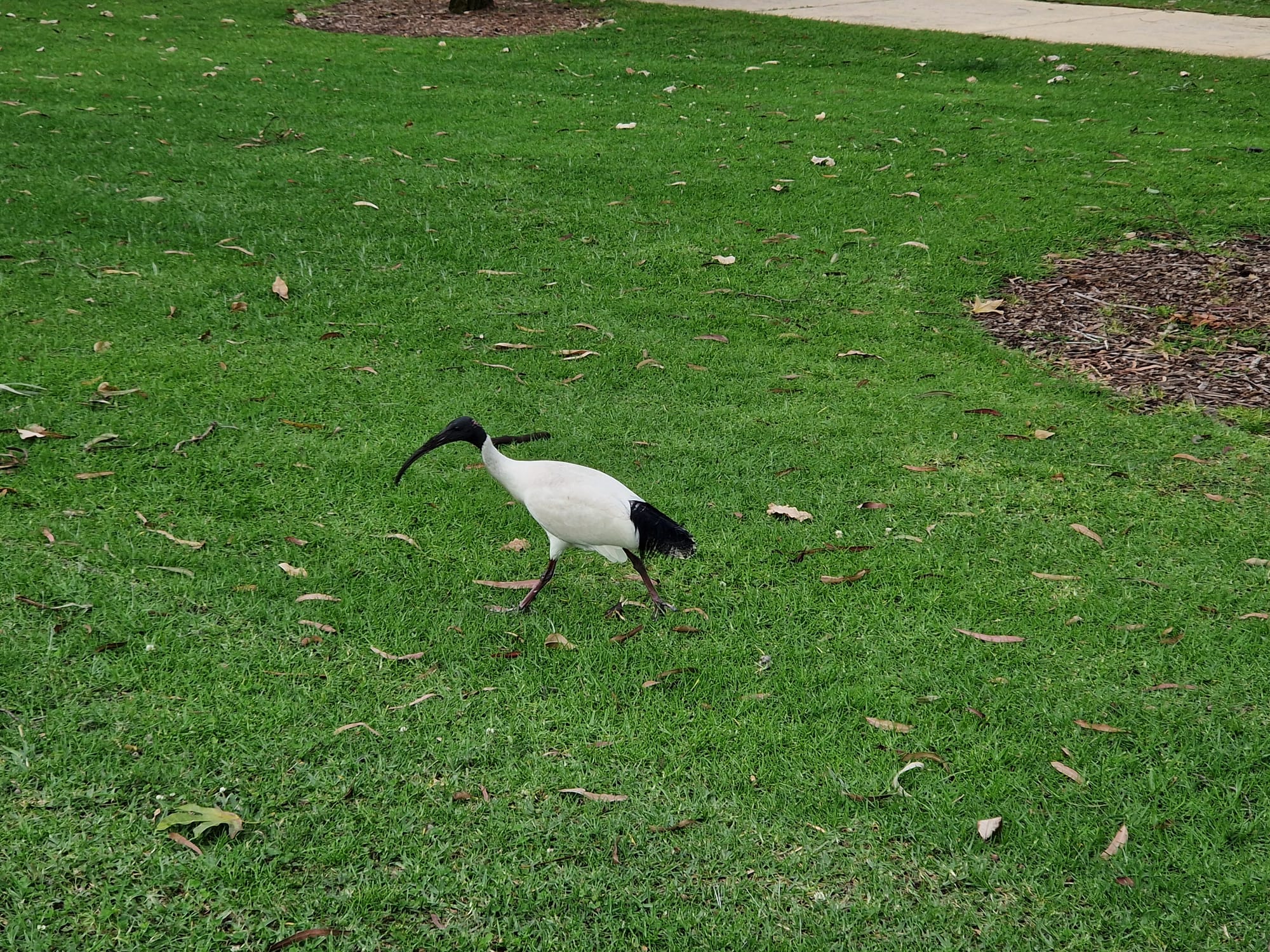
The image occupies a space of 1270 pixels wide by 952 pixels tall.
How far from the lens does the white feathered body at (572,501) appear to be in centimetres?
380

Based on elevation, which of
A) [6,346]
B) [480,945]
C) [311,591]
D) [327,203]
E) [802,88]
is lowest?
[480,945]

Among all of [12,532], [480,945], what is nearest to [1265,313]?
[480,945]

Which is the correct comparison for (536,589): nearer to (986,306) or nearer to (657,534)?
(657,534)

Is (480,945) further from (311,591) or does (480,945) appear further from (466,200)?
(466,200)

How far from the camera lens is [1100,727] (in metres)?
3.57

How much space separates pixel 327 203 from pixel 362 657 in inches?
209

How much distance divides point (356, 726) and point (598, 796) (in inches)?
33.9

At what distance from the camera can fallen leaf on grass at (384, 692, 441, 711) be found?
3.61m

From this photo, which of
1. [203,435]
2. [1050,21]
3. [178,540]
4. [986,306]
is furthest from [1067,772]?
[1050,21]

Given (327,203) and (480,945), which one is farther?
(327,203)

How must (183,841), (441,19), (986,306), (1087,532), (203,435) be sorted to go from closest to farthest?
(183,841)
(1087,532)
(203,435)
(986,306)
(441,19)

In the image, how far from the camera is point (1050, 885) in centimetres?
303

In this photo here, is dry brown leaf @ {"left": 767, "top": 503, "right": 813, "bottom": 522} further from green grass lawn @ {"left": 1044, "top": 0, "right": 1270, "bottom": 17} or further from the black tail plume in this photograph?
green grass lawn @ {"left": 1044, "top": 0, "right": 1270, "bottom": 17}

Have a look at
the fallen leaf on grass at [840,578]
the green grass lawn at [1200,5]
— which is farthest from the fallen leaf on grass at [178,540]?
the green grass lawn at [1200,5]
